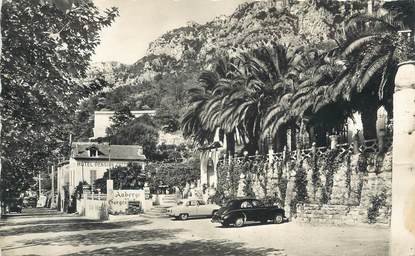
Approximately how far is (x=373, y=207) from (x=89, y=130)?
102 ft

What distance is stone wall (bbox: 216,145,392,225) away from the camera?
17.8 meters

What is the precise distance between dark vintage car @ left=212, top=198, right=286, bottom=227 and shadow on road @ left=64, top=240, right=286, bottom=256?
438 cm

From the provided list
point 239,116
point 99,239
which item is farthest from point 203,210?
point 99,239

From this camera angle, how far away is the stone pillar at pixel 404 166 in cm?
693

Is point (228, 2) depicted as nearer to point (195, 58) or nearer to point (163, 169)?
point (195, 58)

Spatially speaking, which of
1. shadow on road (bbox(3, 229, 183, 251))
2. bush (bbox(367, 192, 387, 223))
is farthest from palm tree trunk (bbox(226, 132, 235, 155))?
bush (bbox(367, 192, 387, 223))

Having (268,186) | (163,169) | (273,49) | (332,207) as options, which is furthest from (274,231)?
(163,169)

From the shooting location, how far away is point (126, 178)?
44.8 m

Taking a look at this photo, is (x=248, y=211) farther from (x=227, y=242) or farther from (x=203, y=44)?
(x=203, y=44)

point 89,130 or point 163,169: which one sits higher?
point 89,130

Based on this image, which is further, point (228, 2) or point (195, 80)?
point (195, 80)

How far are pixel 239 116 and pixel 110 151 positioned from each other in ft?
76.4

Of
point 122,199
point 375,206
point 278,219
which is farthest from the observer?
point 122,199

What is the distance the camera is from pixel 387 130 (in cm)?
1895
